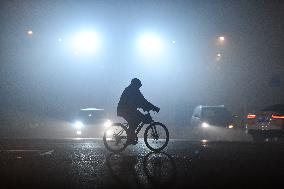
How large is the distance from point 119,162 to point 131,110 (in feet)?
9.17

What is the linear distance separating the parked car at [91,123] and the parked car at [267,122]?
33.0ft

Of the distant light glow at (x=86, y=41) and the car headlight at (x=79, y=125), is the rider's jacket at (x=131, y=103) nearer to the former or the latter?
the car headlight at (x=79, y=125)

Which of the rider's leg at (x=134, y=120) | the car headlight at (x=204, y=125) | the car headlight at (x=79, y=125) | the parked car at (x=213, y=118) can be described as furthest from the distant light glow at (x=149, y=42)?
the rider's leg at (x=134, y=120)

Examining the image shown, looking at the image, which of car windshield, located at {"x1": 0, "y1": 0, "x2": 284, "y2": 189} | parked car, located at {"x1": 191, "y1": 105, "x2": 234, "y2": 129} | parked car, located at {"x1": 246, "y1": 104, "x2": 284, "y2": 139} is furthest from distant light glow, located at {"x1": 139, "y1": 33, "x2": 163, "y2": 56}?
parked car, located at {"x1": 246, "y1": 104, "x2": 284, "y2": 139}

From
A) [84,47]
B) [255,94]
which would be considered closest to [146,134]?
[84,47]

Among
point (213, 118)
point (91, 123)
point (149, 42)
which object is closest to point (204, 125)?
point (213, 118)

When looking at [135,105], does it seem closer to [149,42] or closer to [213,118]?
[213,118]

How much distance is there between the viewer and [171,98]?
73.4m

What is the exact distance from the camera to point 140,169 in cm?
888

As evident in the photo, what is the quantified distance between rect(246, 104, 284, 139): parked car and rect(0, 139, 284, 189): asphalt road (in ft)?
16.1

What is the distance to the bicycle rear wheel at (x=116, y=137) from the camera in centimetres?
1263

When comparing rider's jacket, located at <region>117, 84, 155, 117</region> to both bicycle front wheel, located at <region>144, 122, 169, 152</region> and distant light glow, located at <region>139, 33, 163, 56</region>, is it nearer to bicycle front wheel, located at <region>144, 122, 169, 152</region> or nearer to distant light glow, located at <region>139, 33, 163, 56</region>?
bicycle front wheel, located at <region>144, 122, 169, 152</region>

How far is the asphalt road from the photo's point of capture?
7.30 meters

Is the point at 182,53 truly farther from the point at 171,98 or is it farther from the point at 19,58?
the point at 19,58
